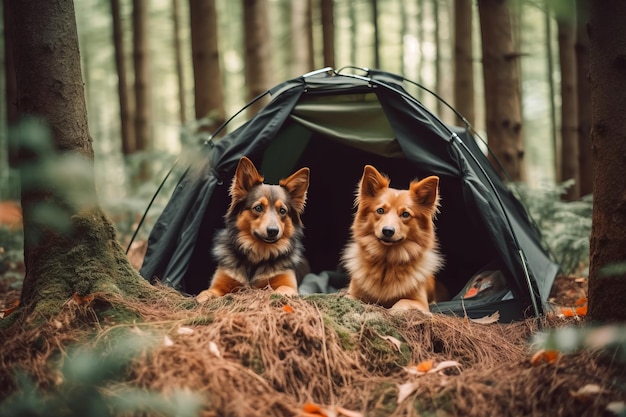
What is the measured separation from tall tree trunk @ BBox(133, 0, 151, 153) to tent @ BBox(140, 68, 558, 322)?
5.43m

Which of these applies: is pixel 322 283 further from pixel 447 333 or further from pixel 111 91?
pixel 111 91

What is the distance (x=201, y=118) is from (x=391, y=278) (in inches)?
160

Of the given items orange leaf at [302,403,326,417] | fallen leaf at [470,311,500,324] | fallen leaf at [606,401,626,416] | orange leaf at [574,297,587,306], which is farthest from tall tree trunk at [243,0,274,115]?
fallen leaf at [606,401,626,416]

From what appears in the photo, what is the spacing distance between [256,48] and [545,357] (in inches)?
233

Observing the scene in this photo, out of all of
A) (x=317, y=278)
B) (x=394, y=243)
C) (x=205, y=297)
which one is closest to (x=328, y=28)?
(x=317, y=278)

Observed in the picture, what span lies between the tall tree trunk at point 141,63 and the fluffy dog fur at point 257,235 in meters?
6.25

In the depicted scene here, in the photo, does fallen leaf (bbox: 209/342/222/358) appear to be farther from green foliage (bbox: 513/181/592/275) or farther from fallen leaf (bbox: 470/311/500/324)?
green foliage (bbox: 513/181/592/275)

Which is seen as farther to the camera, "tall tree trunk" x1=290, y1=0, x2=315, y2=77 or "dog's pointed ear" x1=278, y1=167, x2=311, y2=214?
"tall tree trunk" x1=290, y1=0, x2=315, y2=77

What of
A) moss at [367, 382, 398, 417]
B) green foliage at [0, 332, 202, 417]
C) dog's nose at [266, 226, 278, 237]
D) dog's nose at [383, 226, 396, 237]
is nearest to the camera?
green foliage at [0, 332, 202, 417]

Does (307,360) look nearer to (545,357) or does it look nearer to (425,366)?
(425,366)

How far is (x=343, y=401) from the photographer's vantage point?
2.52m

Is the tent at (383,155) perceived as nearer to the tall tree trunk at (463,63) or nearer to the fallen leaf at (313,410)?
the fallen leaf at (313,410)

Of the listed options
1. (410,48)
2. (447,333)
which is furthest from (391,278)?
(410,48)

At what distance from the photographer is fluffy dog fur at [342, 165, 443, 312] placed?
4145mm
